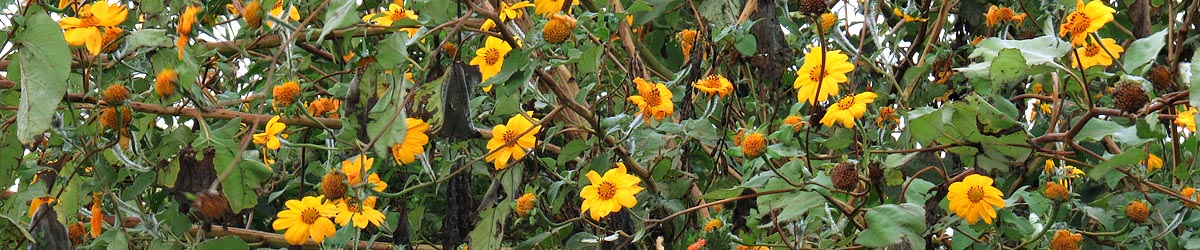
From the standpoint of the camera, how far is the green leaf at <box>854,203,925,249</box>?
→ 1032 mm

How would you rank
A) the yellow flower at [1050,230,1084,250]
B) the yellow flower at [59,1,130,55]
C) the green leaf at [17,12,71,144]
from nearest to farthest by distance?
the green leaf at [17,12,71,144] < the yellow flower at [59,1,130,55] < the yellow flower at [1050,230,1084,250]

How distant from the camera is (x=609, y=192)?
116 centimetres

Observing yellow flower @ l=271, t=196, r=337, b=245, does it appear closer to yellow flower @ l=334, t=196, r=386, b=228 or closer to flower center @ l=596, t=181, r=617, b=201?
yellow flower @ l=334, t=196, r=386, b=228

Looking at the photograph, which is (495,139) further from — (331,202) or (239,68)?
(239,68)

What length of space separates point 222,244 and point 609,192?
41 cm

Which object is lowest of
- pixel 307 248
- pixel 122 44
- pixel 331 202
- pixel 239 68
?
pixel 307 248

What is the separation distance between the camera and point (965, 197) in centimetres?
108

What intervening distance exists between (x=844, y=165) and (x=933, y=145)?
0.63 feet

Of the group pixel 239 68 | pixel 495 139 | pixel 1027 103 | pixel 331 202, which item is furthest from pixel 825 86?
pixel 239 68

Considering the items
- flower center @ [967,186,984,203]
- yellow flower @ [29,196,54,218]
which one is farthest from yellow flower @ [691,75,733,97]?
yellow flower @ [29,196,54,218]

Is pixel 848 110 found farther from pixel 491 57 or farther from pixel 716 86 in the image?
pixel 491 57

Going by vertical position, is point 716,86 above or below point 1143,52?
below

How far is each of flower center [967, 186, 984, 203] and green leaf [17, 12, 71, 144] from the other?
0.70 meters

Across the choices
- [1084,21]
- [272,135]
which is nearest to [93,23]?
[272,135]
